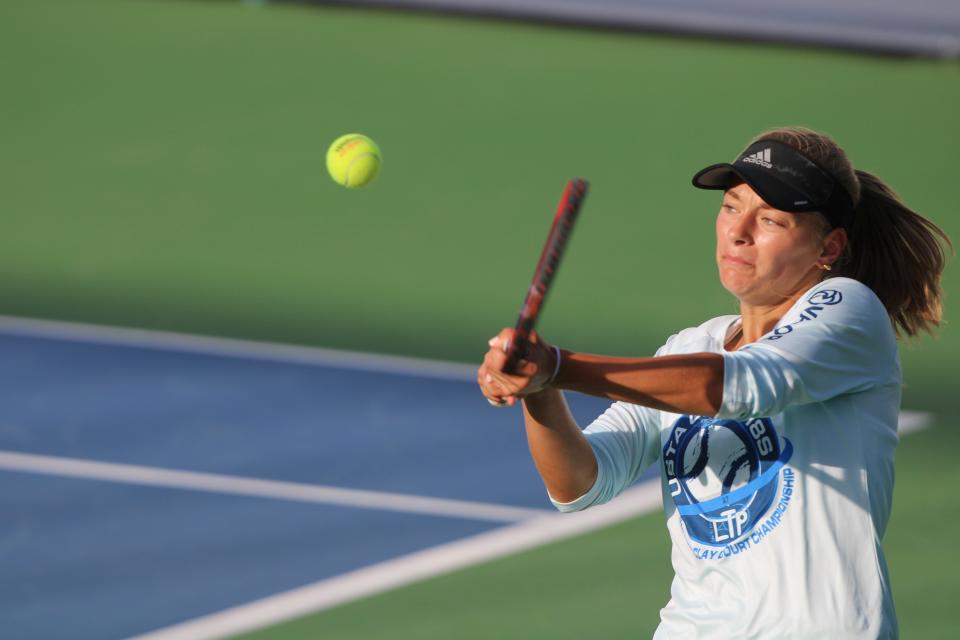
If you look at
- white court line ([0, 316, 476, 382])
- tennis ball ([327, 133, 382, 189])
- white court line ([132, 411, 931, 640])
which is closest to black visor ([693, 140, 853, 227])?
tennis ball ([327, 133, 382, 189])

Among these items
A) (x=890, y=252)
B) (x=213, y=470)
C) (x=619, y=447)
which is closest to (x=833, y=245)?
(x=890, y=252)

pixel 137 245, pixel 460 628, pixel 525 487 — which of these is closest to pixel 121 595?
pixel 460 628

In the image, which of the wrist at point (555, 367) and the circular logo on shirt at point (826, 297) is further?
the circular logo on shirt at point (826, 297)

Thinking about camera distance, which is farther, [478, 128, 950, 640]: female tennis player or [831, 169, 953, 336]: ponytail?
[831, 169, 953, 336]: ponytail

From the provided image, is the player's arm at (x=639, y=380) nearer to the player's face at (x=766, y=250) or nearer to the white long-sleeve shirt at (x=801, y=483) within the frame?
the white long-sleeve shirt at (x=801, y=483)

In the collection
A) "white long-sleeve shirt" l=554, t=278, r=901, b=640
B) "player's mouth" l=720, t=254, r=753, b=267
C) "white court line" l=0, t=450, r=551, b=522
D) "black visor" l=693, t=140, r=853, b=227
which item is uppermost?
"white court line" l=0, t=450, r=551, b=522

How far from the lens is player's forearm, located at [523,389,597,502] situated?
11.1 feet

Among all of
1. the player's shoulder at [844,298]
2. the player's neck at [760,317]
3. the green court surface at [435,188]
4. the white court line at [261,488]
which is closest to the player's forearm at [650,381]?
the player's shoulder at [844,298]

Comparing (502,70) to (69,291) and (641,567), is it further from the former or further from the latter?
(641,567)

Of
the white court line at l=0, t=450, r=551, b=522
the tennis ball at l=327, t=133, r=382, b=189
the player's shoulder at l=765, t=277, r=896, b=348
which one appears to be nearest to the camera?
the player's shoulder at l=765, t=277, r=896, b=348

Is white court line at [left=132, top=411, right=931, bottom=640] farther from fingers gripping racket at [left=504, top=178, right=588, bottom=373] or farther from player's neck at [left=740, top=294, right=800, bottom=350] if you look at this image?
fingers gripping racket at [left=504, top=178, right=588, bottom=373]

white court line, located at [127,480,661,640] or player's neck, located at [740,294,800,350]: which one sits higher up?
white court line, located at [127,480,661,640]

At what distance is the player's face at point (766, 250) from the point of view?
3.27 m

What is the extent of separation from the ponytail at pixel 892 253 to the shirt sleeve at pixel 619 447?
1.94 feet
